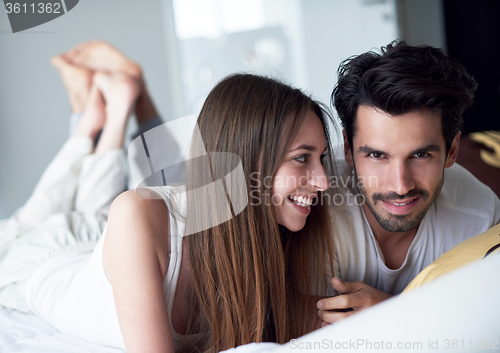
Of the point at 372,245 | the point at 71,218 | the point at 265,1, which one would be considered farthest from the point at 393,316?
the point at 265,1

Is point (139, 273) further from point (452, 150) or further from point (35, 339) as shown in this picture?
point (452, 150)

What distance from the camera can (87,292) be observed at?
3.28 feet

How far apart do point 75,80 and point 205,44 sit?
1.09 metres

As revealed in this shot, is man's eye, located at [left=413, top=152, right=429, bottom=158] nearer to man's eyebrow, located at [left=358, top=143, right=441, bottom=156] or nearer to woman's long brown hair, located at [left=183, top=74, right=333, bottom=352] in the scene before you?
man's eyebrow, located at [left=358, top=143, right=441, bottom=156]

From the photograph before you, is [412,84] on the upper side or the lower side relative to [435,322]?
upper

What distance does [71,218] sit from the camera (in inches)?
55.1

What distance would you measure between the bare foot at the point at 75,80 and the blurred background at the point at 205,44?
0.05 meters

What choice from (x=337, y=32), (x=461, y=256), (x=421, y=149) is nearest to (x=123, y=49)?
(x=337, y=32)

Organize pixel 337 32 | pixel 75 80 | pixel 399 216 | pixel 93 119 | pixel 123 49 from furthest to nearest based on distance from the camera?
pixel 337 32 < pixel 123 49 < pixel 75 80 < pixel 93 119 < pixel 399 216

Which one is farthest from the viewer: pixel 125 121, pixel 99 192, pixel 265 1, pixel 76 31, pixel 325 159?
pixel 265 1

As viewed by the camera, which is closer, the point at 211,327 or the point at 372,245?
the point at 211,327

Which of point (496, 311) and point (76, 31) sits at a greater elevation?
point (76, 31)

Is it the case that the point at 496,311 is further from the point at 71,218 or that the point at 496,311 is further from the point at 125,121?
the point at 125,121

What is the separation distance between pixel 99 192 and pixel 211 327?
0.96m
